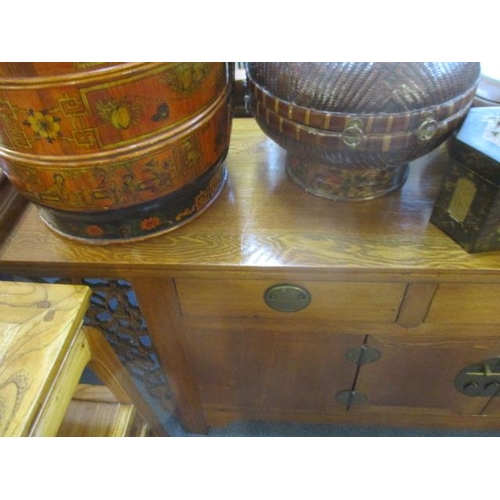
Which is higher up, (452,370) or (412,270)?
(412,270)

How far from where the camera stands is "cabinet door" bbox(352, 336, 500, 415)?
72cm

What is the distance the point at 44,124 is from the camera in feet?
1.49

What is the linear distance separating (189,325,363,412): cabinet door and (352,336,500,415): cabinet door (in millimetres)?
53

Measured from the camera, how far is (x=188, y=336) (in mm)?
742

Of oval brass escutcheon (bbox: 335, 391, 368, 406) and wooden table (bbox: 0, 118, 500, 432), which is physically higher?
wooden table (bbox: 0, 118, 500, 432)

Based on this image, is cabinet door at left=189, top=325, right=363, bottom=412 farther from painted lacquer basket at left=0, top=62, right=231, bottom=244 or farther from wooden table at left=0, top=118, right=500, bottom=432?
painted lacquer basket at left=0, top=62, right=231, bottom=244

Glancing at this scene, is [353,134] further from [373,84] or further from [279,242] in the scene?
[279,242]

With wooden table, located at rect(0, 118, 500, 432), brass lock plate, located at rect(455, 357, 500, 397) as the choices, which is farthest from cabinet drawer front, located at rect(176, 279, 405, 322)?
brass lock plate, located at rect(455, 357, 500, 397)

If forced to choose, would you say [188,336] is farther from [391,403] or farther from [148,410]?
[391,403]

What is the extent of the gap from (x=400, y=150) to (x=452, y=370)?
0.49 m

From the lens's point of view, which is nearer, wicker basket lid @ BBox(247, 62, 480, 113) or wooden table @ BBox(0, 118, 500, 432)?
wicker basket lid @ BBox(247, 62, 480, 113)

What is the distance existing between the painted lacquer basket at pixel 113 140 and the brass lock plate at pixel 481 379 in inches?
24.8
